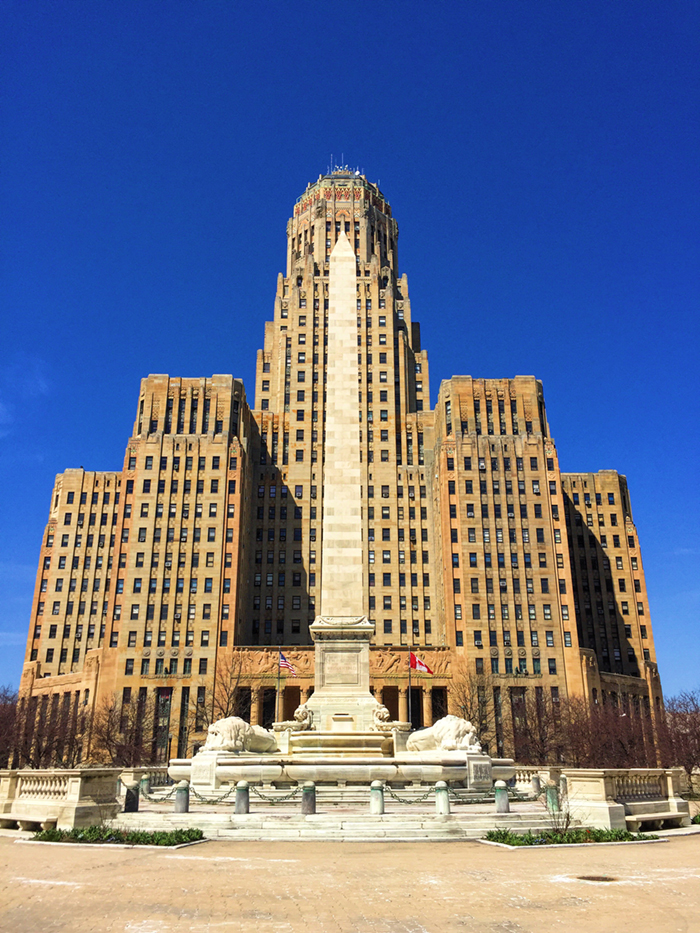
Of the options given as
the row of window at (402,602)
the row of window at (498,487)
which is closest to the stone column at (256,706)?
the row of window at (402,602)

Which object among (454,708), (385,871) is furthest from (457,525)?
(385,871)

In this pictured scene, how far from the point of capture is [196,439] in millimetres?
97062

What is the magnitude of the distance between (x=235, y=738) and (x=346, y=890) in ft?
48.9

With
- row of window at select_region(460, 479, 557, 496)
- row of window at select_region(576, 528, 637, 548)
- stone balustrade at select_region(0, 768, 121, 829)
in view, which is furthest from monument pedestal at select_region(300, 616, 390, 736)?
row of window at select_region(576, 528, 637, 548)

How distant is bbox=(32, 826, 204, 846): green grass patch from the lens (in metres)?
16.0

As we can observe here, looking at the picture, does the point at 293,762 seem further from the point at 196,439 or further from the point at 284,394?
the point at 284,394

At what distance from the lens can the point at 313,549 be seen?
102 metres

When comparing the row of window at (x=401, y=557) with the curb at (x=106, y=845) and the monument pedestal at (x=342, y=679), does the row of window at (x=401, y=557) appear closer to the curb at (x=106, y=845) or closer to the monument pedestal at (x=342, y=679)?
the monument pedestal at (x=342, y=679)

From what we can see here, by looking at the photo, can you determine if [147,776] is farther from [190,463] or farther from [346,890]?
[190,463]

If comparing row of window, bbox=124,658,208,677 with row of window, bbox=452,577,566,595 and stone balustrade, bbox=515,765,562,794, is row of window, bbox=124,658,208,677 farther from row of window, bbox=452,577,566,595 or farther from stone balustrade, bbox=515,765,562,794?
stone balustrade, bbox=515,765,562,794

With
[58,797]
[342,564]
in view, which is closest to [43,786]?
[58,797]

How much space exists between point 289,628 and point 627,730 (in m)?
47.2

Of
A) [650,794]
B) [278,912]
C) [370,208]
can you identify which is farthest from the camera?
[370,208]

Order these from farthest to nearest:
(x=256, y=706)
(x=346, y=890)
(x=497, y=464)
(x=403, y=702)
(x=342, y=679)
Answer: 1. (x=497, y=464)
2. (x=403, y=702)
3. (x=256, y=706)
4. (x=342, y=679)
5. (x=346, y=890)
